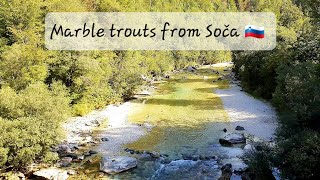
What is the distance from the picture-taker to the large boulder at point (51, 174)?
19016mm

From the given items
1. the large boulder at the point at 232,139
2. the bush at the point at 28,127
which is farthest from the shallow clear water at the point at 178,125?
the bush at the point at 28,127

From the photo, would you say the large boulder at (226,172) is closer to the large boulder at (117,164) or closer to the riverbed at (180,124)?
the riverbed at (180,124)

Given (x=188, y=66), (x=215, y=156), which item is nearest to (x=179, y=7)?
(x=188, y=66)

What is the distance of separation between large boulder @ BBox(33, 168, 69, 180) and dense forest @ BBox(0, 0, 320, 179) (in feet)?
2.77

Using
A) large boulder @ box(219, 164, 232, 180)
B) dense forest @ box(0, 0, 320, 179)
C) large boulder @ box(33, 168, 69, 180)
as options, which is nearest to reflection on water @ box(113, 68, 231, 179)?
large boulder @ box(219, 164, 232, 180)

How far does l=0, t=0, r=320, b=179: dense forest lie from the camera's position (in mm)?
15374

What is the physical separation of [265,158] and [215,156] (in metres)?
6.77

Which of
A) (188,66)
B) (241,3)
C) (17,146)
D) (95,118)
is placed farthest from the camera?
(241,3)

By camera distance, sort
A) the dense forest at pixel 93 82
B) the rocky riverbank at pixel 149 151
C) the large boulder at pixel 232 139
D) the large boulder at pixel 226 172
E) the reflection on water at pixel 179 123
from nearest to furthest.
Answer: the dense forest at pixel 93 82 → the large boulder at pixel 226 172 → the rocky riverbank at pixel 149 151 → the reflection on water at pixel 179 123 → the large boulder at pixel 232 139

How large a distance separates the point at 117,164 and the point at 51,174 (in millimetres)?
4212

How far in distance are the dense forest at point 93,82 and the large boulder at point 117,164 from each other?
3460mm

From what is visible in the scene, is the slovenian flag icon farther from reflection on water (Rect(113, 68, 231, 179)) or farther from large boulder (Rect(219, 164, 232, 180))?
large boulder (Rect(219, 164, 232, 180))

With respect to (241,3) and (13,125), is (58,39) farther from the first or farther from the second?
(241,3)

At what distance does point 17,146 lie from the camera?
716 inches
